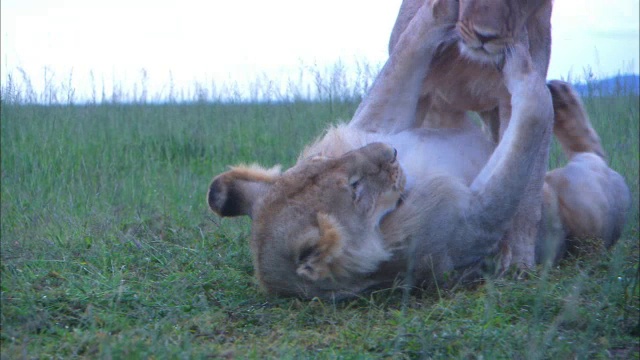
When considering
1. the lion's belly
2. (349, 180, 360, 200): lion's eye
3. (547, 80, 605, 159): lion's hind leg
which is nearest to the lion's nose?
the lion's belly

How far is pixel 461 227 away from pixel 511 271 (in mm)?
491

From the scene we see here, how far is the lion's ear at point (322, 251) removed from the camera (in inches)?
122

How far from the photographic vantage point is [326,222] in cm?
311

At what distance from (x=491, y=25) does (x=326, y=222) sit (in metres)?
1.15

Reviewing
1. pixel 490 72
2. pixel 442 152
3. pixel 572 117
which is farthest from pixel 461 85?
pixel 572 117

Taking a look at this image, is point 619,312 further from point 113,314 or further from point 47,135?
point 47,135

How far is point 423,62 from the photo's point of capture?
3.87m

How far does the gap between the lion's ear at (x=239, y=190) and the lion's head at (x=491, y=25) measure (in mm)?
1025

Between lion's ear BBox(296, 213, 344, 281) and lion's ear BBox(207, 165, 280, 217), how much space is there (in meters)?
0.53

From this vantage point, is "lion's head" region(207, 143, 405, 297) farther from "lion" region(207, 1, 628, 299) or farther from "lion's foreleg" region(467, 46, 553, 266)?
"lion's foreleg" region(467, 46, 553, 266)

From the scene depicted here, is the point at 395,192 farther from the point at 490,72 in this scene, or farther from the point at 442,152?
the point at 490,72

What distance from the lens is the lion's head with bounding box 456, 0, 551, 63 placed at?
3.51 metres

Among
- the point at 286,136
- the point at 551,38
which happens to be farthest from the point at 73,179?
the point at 551,38

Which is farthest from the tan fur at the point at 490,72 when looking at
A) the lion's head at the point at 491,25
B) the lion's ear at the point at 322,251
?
the lion's ear at the point at 322,251
